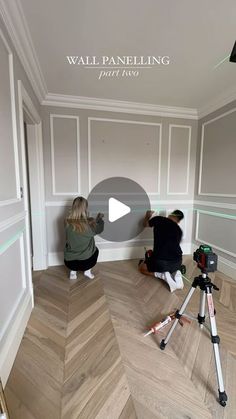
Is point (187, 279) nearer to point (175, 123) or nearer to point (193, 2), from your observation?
point (175, 123)

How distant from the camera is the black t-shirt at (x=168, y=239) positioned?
7.48 ft

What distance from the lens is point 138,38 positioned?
164 centimetres

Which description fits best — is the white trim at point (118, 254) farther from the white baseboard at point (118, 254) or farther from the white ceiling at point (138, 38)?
the white ceiling at point (138, 38)

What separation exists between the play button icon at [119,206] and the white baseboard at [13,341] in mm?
1572

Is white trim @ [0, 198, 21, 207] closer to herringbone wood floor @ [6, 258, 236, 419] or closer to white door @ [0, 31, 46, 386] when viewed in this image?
white door @ [0, 31, 46, 386]

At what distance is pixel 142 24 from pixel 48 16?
71 centimetres

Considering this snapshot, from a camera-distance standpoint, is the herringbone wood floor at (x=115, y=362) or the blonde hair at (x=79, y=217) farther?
the blonde hair at (x=79, y=217)

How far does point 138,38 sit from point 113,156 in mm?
1499

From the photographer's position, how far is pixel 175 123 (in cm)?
316

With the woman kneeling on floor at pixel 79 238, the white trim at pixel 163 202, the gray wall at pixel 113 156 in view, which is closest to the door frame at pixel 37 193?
the gray wall at pixel 113 156

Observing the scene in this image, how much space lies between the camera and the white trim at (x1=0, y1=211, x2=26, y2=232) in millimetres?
1232

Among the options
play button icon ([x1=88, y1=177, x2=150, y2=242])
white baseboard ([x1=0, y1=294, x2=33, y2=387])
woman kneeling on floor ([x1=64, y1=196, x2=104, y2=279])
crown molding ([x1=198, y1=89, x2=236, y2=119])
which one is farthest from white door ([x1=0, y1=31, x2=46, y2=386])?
crown molding ([x1=198, y1=89, x2=236, y2=119])

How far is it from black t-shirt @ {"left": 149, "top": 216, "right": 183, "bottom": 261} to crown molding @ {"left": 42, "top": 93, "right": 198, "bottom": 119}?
69.8 inches

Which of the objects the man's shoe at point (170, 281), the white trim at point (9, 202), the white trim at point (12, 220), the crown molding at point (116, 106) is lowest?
the man's shoe at point (170, 281)
